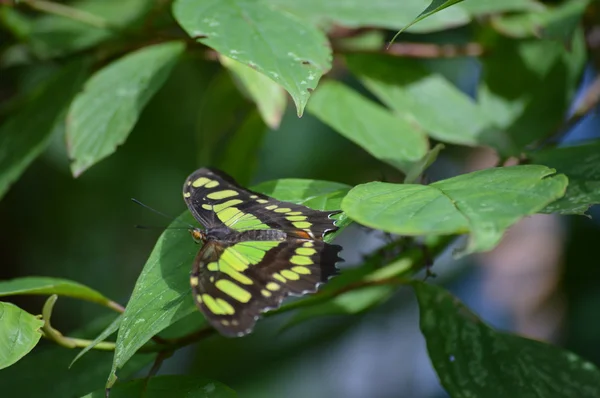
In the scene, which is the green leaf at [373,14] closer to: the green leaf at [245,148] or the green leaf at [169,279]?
the green leaf at [245,148]

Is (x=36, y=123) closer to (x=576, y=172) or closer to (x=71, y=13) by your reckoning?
(x=71, y=13)

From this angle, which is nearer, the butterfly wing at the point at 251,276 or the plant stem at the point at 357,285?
the butterfly wing at the point at 251,276

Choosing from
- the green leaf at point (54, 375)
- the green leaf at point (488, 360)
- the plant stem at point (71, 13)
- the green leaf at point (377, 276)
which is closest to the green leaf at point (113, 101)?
the plant stem at point (71, 13)

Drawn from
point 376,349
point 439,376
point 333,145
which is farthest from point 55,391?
point 376,349

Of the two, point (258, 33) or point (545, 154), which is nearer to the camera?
point (258, 33)

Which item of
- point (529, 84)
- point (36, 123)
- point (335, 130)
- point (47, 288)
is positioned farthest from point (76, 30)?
point (529, 84)

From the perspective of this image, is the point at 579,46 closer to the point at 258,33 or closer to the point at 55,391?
the point at 258,33
